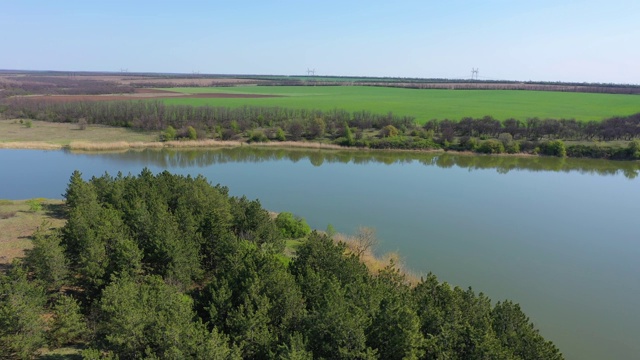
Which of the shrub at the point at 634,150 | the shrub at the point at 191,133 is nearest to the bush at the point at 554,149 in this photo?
the shrub at the point at 634,150

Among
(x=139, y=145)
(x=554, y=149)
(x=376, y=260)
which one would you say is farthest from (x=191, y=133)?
(x=554, y=149)

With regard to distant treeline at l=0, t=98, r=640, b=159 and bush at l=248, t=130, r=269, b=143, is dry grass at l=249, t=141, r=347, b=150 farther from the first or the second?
distant treeline at l=0, t=98, r=640, b=159

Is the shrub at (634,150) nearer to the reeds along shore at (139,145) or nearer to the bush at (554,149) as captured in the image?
the bush at (554,149)

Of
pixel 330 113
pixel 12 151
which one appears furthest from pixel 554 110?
pixel 12 151

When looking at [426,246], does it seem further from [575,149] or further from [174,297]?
[575,149]

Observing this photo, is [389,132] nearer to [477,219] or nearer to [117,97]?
[477,219]

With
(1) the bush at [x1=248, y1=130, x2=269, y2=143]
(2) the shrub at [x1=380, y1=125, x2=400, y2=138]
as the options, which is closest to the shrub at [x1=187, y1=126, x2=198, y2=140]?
(1) the bush at [x1=248, y1=130, x2=269, y2=143]
